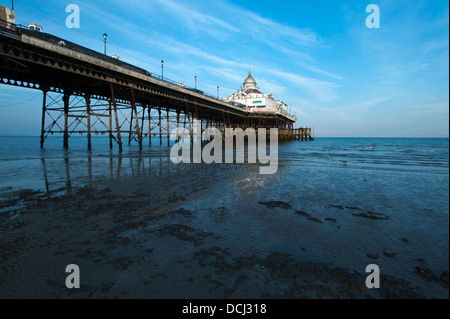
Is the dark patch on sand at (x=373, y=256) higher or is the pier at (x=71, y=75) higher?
the pier at (x=71, y=75)

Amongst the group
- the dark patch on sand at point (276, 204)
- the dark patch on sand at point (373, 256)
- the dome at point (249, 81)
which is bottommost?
the dark patch on sand at point (373, 256)

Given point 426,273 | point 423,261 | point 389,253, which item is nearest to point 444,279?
point 426,273

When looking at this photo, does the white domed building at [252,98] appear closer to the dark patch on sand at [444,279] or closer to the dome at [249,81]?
the dome at [249,81]

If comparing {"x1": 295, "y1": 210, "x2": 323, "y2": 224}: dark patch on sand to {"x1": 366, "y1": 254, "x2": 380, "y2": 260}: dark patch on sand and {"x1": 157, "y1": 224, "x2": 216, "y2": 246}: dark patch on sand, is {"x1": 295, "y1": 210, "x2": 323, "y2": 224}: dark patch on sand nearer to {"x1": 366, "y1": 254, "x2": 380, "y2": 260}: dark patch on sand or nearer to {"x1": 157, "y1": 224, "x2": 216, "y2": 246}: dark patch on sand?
{"x1": 366, "y1": 254, "x2": 380, "y2": 260}: dark patch on sand

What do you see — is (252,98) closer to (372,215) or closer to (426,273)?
(372,215)

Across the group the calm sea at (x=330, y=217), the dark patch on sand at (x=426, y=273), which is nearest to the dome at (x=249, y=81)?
the calm sea at (x=330, y=217)

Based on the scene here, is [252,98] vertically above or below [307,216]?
above

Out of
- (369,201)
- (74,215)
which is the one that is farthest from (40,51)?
(369,201)

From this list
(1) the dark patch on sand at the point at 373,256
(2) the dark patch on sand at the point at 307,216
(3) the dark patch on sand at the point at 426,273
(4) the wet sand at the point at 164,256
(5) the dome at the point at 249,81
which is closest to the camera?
(4) the wet sand at the point at 164,256

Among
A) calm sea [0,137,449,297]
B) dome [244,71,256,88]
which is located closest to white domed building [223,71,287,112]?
dome [244,71,256,88]

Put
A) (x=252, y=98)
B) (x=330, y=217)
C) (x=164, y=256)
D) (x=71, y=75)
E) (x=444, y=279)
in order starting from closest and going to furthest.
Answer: (x=444, y=279) < (x=164, y=256) < (x=330, y=217) < (x=71, y=75) < (x=252, y=98)

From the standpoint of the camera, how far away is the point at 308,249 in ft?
10.5

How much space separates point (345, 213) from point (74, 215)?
6.21 m
